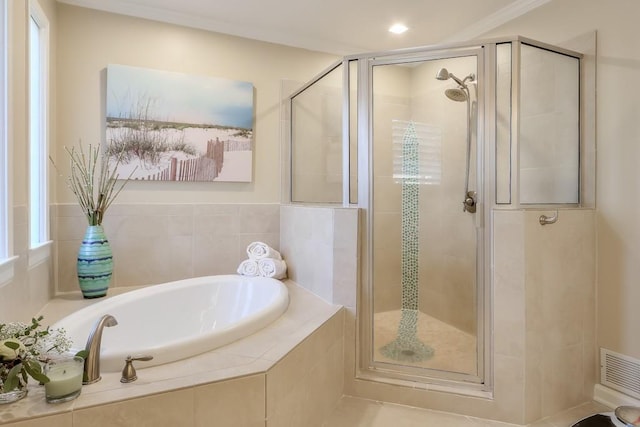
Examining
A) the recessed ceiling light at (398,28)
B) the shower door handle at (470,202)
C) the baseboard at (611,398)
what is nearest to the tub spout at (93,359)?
the shower door handle at (470,202)

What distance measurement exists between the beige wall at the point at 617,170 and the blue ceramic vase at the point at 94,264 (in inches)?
112

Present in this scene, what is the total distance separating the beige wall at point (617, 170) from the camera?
1.79 m

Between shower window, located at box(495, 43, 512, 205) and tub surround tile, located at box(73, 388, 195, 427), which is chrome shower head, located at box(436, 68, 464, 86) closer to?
shower window, located at box(495, 43, 512, 205)

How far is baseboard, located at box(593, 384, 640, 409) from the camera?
1791 mm

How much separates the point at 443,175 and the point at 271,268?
128 centimetres

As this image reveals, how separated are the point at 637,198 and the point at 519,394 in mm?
1140

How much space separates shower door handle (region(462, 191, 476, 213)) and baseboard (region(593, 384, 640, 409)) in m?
1.19

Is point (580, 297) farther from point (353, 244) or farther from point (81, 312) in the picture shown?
point (81, 312)

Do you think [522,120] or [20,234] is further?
[522,120]

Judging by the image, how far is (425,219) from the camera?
205 cm

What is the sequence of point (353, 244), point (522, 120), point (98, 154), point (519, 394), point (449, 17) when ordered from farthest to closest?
point (449, 17), point (98, 154), point (353, 244), point (522, 120), point (519, 394)

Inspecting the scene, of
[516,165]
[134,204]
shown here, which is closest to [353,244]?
[516,165]

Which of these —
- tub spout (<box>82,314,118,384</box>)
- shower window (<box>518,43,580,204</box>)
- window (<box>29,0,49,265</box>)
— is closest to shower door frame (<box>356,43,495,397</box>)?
shower window (<box>518,43,580,204</box>)

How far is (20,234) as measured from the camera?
160cm
